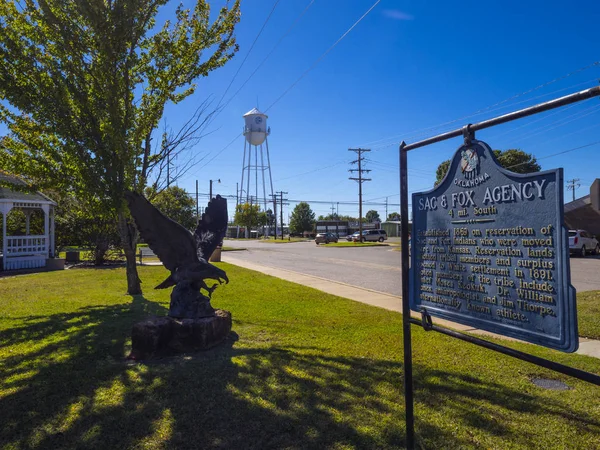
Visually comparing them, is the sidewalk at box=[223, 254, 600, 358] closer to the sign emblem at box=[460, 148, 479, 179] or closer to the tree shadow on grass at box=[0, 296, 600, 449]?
the tree shadow on grass at box=[0, 296, 600, 449]

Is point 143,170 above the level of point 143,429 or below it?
above

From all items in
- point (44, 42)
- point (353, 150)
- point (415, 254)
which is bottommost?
point (415, 254)

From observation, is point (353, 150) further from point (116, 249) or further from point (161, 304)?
point (161, 304)

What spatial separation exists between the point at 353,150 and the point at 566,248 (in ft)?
146

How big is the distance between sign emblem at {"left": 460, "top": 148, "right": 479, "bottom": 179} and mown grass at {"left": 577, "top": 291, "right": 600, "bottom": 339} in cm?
490

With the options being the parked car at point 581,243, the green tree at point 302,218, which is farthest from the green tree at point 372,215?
the parked car at point 581,243

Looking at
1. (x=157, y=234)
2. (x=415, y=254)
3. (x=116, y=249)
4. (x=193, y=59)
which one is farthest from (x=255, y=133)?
(x=415, y=254)

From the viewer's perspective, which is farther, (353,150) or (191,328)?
(353,150)

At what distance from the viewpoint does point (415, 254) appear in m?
3.13

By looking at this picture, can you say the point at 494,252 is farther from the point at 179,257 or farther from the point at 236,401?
the point at 179,257

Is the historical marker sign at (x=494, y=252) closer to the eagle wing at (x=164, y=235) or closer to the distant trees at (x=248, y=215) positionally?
the eagle wing at (x=164, y=235)

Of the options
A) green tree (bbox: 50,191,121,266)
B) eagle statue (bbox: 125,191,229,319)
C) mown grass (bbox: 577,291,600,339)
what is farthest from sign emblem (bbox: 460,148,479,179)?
green tree (bbox: 50,191,121,266)

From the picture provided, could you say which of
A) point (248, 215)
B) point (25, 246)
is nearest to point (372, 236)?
point (248, 215)

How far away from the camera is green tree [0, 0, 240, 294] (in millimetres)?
7234
